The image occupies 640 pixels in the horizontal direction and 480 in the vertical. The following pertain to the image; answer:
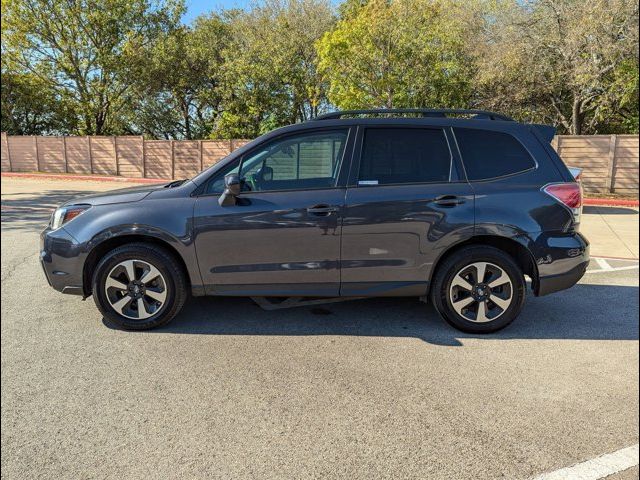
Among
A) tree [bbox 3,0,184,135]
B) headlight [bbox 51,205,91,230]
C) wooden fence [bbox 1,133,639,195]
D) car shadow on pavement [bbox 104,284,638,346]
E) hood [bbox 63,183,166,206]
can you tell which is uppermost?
tree [bbox 3,0,184,135]

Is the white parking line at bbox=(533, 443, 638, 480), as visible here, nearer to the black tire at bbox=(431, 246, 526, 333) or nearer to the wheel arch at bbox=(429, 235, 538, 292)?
the black tire at bbox=(431, 246, 526, 333)

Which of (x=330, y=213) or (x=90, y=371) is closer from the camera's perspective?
(x=90, y=371)

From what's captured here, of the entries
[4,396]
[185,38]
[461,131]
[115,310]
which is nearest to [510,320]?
[461,131]

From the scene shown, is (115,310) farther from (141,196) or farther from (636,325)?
(636,325)

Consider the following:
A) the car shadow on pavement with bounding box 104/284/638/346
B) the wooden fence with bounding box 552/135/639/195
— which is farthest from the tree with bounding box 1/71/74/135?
the car shadow on pavement with bounding box 104/284/638/346

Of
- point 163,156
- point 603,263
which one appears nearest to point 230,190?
point 603,263

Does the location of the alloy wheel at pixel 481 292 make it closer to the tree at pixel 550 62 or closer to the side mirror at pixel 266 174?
the side mirror at pixel 266 174

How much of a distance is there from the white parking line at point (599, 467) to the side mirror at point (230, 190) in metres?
2.76

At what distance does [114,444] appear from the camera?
250cm

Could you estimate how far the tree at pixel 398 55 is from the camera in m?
13.0

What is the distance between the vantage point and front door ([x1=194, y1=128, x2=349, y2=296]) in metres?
3.79

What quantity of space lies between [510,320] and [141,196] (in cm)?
336

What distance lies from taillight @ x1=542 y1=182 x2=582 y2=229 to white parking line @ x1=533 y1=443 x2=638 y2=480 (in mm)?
2037

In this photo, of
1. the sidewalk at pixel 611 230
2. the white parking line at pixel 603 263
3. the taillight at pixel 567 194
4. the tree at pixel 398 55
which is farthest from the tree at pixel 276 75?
the taillight at pixel 567 194
